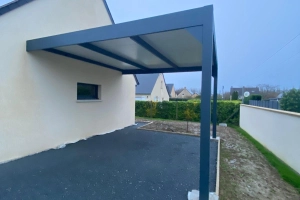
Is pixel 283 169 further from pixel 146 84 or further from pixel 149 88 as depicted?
pixel 146 84

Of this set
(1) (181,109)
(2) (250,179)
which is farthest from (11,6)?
(1) (181,109)

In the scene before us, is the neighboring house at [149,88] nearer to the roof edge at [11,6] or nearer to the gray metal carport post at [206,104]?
the roof edge at [11,6]

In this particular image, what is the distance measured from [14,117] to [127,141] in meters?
3.58

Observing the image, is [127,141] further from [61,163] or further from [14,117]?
[14,117]

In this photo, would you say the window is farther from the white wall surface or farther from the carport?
the white wall surface

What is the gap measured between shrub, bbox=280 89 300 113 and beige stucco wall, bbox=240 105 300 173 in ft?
2.22

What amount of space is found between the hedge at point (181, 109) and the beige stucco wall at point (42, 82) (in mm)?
7785

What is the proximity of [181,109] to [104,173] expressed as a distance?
35.7 feet

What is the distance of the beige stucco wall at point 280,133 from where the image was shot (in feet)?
14.6

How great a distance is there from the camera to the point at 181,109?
45.9 feet

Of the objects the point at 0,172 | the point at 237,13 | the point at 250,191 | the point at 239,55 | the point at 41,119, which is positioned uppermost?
the point at 237,13

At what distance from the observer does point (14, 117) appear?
169 inches

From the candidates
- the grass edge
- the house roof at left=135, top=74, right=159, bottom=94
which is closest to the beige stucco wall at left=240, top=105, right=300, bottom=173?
the grass edge

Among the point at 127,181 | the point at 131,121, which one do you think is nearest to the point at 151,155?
the point at 127,181
